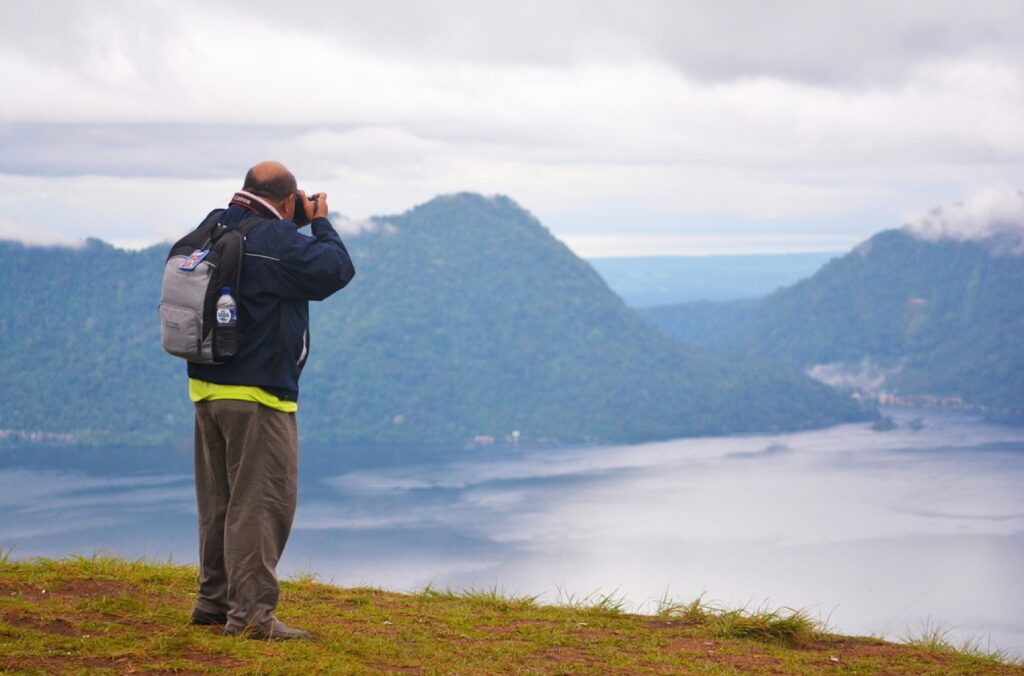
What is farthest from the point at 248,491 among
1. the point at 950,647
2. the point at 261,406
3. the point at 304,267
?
the point at 950,647

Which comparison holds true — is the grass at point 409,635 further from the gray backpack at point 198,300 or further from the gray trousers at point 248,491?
the gray backpack at point 198,300

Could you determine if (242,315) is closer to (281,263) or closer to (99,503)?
(281,263)

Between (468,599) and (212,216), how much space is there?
10.1 ft

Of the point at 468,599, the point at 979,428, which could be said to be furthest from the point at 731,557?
the point at 979,428

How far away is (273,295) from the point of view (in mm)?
5707

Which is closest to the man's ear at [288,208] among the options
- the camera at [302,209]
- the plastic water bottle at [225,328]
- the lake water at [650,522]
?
the camera at [302,209]

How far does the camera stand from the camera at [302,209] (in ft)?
19.7

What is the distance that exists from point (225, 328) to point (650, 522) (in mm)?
97536

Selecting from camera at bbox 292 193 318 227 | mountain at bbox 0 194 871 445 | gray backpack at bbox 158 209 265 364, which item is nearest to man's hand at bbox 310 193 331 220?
camera at bbox 292 193 318 227

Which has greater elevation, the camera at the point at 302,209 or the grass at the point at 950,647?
the camera at the point at 302,209

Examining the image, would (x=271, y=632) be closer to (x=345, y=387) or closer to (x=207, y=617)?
(x=207, y=617)

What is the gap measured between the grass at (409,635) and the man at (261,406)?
335 mm

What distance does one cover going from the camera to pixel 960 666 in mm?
6371

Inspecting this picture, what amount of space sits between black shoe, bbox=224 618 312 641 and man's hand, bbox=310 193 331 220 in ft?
6.75
